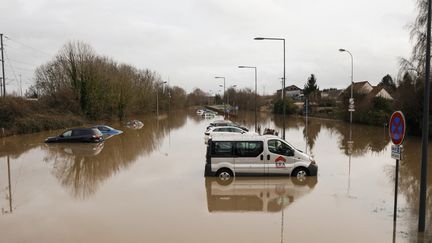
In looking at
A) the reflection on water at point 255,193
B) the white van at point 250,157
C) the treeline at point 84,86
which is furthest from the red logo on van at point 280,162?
the treeline at point 84,86

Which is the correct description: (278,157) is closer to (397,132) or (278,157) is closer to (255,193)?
(255,193)

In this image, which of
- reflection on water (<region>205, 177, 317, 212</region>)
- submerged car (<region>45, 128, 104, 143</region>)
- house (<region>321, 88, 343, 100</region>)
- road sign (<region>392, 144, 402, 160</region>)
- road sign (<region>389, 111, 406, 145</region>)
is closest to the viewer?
road sign (<region>389, 111, 406, 145</region>)

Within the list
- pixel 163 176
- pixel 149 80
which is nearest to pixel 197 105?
pixel 149 80

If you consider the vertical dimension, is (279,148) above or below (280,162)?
above

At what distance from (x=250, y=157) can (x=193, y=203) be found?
379 cm

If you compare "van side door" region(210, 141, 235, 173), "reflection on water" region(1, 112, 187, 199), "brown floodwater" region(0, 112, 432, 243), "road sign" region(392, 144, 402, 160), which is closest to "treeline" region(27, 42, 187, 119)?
"reflection on water" region(1, 112, 187, 199)

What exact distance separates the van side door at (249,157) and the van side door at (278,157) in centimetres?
29

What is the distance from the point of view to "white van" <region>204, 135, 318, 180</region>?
14109 mm

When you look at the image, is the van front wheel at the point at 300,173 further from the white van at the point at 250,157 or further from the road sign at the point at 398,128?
the road sign at the point at 398,128

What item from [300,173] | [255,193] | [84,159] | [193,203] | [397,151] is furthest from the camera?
[84,159]

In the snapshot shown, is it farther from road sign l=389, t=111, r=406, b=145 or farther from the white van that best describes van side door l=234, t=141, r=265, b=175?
road sign l=389, t=111, r=406, b=145

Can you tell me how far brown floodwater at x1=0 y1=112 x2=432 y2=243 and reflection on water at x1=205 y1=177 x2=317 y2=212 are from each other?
33 mm

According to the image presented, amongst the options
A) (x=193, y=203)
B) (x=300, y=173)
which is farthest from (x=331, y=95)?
(x=193, y=203)

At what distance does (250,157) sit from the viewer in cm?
1427
